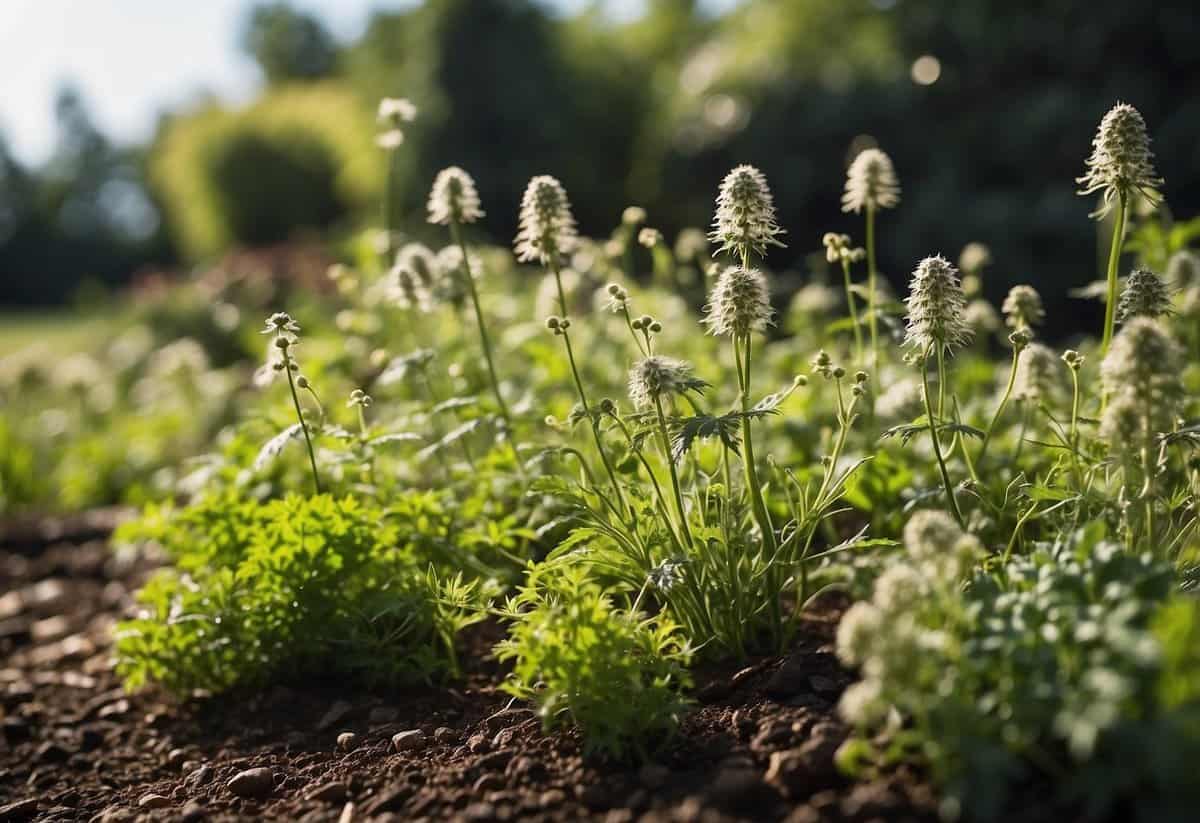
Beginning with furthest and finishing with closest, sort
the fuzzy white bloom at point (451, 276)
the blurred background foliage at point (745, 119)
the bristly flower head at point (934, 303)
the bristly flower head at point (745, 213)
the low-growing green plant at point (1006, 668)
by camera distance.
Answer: the blurred background foliage at point (745, 119), the fuzzy white bloom at point (451, 276), the bristly flower head at point (745, 213), the bristly flower head at point (934, 303), the low-growing green plant at point (1006, 668)

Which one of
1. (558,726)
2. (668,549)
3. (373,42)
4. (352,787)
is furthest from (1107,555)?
(373,42)

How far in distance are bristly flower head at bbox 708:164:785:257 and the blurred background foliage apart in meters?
1.56

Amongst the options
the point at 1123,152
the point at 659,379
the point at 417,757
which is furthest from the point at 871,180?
the point at 417,757

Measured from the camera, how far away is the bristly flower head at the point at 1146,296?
2.47m

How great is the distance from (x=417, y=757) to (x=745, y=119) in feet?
24.9

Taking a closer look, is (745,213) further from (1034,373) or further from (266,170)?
(266,170)

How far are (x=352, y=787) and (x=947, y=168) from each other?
7581 millimetres

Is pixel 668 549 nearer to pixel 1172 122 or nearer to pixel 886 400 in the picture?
pixel 886 400

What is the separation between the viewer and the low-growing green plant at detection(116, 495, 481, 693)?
2.88 m

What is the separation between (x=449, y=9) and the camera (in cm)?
1242

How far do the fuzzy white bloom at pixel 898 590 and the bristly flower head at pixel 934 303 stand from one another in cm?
69

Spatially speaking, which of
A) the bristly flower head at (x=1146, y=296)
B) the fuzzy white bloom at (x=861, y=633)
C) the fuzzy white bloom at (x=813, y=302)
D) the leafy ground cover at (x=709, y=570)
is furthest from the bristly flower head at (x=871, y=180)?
the fuzzy white bloom at (x=813, y=302)

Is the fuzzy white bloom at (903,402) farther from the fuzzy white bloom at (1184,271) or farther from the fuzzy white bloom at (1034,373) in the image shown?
the fuzzy white bloom at (1184,271)

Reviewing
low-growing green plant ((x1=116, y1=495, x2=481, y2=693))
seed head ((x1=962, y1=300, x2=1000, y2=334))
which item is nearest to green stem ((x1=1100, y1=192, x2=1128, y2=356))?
seed head ((x1=962, y1=300, x2=1000, y2=334))
